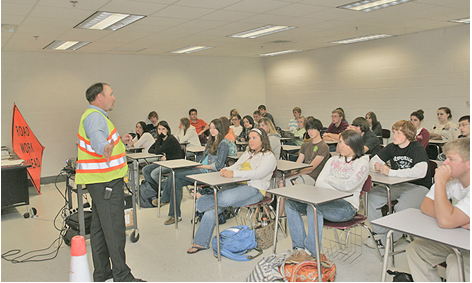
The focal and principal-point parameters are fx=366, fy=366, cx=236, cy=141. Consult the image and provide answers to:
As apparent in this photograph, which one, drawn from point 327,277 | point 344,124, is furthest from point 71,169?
point 344,124

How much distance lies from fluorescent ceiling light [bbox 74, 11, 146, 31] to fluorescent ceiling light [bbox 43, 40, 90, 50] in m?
1.31

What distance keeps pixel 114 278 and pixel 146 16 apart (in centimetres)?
316

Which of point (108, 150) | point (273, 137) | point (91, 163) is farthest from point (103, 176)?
point (273, 137)

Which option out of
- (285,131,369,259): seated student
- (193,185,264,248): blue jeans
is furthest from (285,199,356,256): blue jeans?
(193,185,264,248): blue jeans

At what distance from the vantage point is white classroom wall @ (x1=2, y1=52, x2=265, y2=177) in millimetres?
6999

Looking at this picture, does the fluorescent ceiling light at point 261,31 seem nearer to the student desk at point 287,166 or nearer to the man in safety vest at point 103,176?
the student desk at point 287,166

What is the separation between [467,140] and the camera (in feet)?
6.58

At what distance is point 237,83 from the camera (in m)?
9.62

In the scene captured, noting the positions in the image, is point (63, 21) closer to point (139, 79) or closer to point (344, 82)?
point (139, 79)

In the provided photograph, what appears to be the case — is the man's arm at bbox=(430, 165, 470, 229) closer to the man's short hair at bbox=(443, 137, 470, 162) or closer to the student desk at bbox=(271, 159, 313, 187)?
the man's short hair at bbox=(443, 137, 470, 162)

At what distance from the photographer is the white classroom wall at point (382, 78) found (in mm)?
6227

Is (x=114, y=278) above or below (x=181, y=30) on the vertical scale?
below

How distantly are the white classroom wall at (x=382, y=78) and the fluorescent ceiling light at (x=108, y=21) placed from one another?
491 cm

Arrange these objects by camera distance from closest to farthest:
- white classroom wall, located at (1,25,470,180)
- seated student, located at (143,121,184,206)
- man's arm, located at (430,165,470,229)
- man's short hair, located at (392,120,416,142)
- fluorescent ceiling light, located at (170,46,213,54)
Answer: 1. man's arm, located at (430,165,470,229)
2. man's short hair, located at (392,120,416,142)
3. seated student, located at (143,121,184,206)
4. white classroom wall, located at (1,25,470,180)
5. fluorescent ceiling light, located at (170,46,213,54)
